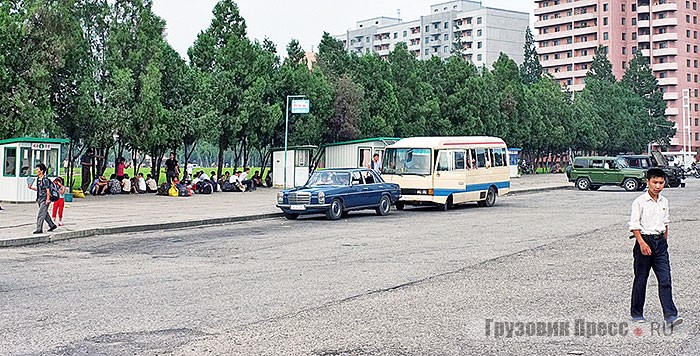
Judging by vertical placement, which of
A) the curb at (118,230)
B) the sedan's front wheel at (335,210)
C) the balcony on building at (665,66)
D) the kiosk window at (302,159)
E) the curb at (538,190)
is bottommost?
the curb at (118,230)

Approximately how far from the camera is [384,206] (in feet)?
87.4

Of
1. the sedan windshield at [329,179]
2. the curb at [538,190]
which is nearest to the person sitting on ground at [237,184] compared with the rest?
the curb at [538,190]

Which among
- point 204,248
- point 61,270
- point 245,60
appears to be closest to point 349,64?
point 245,60

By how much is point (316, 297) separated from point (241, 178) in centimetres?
3071

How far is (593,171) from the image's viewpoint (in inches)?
1756

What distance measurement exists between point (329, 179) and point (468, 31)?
130072 millimetres

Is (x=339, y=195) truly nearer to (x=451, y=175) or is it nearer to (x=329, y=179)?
(x=329, y=179)

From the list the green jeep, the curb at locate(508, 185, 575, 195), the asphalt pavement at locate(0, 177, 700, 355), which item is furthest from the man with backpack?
the green jeep

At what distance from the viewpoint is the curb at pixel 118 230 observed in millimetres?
18125

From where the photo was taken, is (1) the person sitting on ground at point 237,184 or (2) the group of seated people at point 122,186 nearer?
(2) the group of seated people at point 122,186

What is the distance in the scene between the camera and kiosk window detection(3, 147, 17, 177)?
97.2 ft

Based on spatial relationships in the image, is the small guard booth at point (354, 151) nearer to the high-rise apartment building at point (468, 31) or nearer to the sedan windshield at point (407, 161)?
the sedan windshield at point (407, 161)

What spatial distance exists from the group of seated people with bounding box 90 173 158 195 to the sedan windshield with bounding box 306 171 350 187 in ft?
43.2

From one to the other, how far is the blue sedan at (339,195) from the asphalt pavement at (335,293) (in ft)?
14.6
